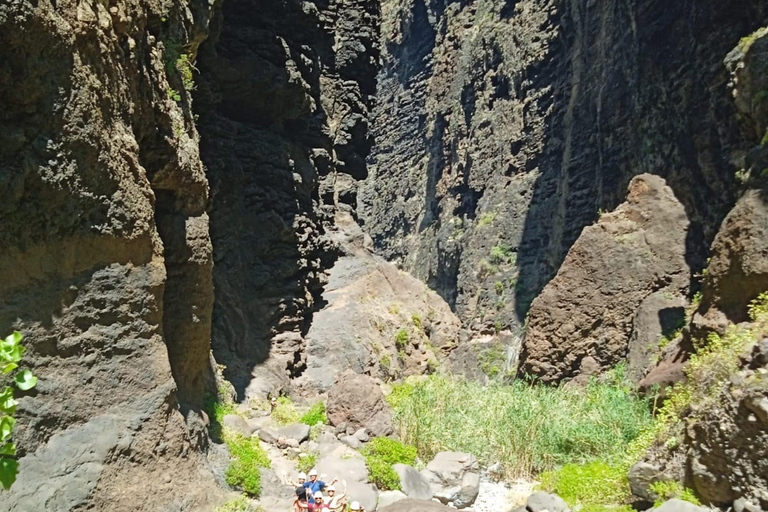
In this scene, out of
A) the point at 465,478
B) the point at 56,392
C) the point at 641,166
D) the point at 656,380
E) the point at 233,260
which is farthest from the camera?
the point at 641,166

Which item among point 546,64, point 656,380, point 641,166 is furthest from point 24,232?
point 546,64

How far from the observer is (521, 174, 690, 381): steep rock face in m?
16.9

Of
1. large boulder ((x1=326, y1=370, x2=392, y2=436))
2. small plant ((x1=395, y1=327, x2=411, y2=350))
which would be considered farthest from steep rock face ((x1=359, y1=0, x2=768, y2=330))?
large boulder ((x1=326, y1=370, x2=392, y2=436))

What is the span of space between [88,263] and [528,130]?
96.2 feet

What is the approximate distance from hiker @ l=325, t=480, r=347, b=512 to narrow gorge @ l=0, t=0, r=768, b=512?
0.76 m

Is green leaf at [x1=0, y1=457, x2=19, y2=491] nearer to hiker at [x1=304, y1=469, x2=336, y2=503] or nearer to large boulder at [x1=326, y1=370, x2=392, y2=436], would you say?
hiker at [x1=304, y1=469, x2=336, y2=503]

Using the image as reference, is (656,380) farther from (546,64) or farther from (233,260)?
(546,64)

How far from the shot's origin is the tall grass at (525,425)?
11680 millimetres

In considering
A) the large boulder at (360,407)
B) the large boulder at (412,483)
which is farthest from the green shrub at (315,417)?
the large boulder at (412,483)

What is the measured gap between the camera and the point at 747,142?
585 inches

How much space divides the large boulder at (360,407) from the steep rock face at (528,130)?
374 inches

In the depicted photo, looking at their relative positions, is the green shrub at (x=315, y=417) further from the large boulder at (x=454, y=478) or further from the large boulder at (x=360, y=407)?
the large boulder at (x=454, y=478)

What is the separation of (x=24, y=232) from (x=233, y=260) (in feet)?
36.9

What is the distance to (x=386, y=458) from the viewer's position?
11141 mm
